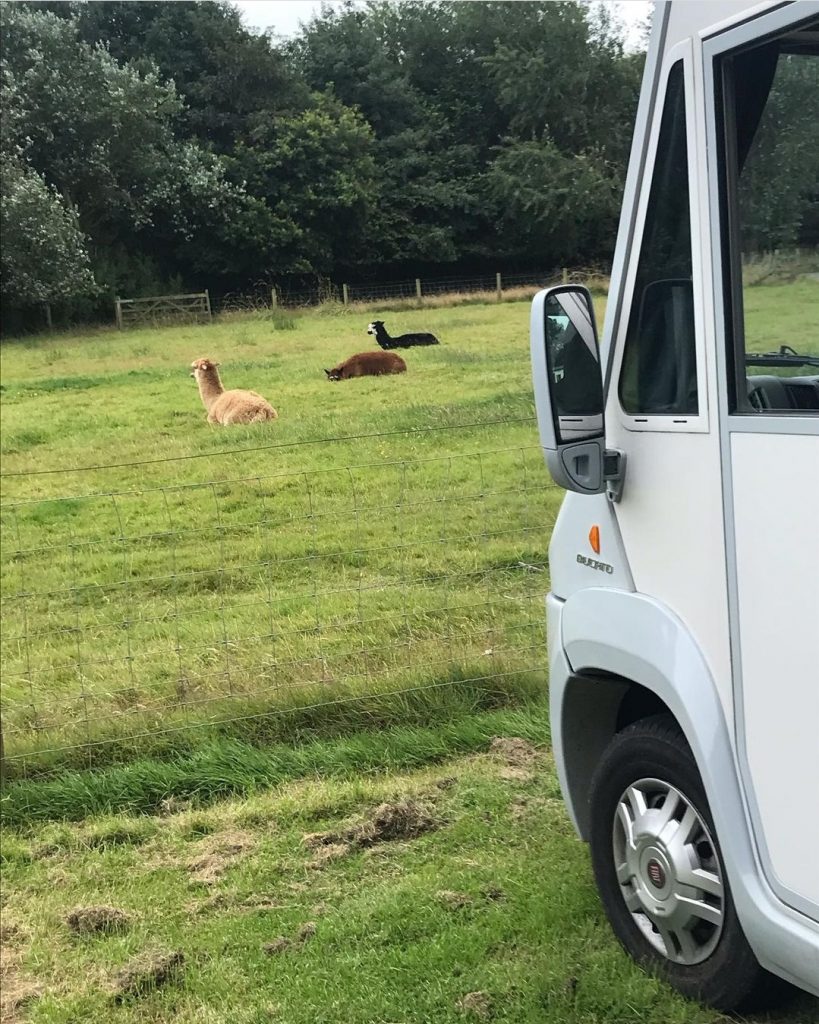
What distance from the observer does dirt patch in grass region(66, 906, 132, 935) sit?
3137mm

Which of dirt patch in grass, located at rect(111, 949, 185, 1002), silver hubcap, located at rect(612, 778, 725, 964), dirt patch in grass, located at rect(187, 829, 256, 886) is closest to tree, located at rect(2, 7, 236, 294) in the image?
dirt patch in grass, located at rect(187, 829, 256, 886)

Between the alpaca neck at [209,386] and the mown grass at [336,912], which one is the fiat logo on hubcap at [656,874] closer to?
the mown grass at [336,912]

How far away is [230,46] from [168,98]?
69 cm

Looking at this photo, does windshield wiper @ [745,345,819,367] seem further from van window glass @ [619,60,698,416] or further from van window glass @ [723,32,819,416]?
van window glass @ [619,60,698,416]

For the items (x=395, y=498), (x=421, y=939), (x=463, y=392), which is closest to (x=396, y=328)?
(x=463, y=392)

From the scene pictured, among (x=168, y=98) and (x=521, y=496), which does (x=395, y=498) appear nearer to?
(x=521, y=496)

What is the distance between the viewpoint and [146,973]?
2863mm

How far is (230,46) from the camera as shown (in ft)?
25.7

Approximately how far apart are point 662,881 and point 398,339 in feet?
19.8

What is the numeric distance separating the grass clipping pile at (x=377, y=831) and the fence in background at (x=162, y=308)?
17.5 feet

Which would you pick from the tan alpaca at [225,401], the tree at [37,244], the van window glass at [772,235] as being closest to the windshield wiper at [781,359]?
the van window glass at [772,235]

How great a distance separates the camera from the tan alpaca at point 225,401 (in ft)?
24.7

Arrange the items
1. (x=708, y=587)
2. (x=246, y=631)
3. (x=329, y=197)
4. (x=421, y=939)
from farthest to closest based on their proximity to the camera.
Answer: (x=329, y=197) → (x=246, y=631) → (x=421, y=939) → (x=708, y=587)

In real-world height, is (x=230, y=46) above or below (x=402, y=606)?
above
